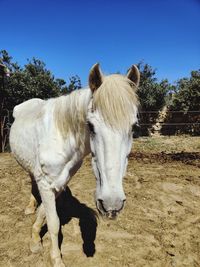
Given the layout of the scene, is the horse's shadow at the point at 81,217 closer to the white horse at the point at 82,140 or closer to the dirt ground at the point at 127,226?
the dirt ground at the point at 127,226

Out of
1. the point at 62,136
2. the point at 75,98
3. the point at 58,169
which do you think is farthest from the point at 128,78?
the point at 58,169

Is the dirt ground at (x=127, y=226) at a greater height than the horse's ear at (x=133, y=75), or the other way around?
the horse's ear at (x=133, y=75)

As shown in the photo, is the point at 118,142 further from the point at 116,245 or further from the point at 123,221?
the point at 123,221

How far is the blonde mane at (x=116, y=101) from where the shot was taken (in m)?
1.88

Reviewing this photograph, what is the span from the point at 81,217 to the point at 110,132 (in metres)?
2.42

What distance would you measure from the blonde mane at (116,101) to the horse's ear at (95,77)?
0.05m

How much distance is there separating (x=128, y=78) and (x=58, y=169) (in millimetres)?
1165

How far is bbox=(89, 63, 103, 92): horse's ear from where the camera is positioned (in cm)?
203

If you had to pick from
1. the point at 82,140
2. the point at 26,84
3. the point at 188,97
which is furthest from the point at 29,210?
the point at 188,97

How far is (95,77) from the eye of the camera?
208 cm

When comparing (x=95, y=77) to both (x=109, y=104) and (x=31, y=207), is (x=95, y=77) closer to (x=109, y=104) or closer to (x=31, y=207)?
(x=109, y=104)

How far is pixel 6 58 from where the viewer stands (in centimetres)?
1315

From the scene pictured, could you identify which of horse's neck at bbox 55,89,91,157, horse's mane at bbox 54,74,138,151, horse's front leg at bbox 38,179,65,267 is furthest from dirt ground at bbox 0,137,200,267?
horse's mane at bbox 54,74,138,151

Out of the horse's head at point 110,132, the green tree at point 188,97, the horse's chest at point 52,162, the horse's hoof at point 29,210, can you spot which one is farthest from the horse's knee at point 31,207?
the green tree at point 188,97
